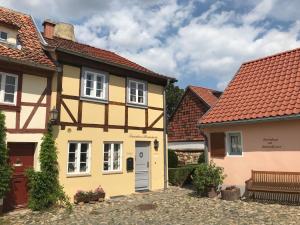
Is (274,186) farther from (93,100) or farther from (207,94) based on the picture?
(207,94)

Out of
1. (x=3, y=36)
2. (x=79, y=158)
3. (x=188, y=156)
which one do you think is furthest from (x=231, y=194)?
(x=3, y=36)

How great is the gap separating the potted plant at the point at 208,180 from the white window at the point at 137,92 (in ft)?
13.5

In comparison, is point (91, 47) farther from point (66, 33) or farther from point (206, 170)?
point (206, 170)

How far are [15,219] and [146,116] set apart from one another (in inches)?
288

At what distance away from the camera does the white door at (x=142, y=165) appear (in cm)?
1466

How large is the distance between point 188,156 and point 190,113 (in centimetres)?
326

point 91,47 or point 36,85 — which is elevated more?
point 91,47

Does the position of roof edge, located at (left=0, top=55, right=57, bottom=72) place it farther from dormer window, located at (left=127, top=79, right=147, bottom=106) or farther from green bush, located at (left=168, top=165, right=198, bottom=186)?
green bush, located at (left=168, top=165, right=198, bottom=186)

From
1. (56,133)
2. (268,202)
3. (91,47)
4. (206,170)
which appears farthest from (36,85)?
(268,202)

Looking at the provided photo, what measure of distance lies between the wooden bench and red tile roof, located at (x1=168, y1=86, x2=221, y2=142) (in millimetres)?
9175

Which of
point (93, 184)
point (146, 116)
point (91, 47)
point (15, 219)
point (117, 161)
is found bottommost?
point (15, 219)

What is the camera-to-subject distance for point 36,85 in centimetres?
1152

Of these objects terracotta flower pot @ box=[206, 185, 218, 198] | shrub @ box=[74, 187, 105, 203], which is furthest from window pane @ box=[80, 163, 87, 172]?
terracotta flower pot @ box=[206, 185, 218, 198]

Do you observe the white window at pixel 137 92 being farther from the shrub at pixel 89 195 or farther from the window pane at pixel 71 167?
the shrub at pixel 89 195
